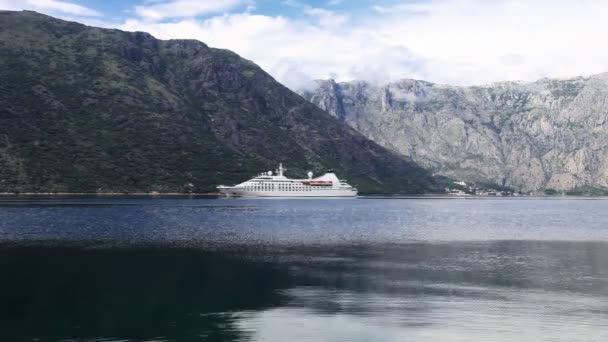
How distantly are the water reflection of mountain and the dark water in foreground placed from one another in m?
0.12

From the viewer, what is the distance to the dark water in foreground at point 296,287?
41.1 metres

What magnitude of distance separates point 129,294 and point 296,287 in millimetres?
14487

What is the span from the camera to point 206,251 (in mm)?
83375

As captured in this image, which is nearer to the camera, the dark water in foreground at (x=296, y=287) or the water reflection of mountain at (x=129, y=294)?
the water reflection of mountain at (x=129, y=294)

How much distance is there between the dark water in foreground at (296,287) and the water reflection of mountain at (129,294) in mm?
125

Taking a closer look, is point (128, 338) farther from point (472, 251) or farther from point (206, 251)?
point (472, 251)

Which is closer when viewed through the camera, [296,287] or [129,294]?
[129,294]

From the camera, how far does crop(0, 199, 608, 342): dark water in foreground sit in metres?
41.1

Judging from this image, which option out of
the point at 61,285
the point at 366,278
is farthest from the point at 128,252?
the point at 366,278

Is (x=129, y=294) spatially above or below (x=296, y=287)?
above

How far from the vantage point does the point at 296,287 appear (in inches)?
2244

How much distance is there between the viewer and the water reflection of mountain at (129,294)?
133 feet

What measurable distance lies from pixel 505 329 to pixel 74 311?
98.4ft

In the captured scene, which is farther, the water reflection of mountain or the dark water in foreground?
the dark water in foreground
